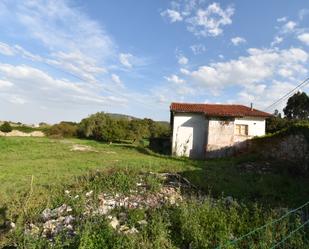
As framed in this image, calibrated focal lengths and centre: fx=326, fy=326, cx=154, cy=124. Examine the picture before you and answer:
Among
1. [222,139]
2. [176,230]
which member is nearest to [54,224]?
[176,230]

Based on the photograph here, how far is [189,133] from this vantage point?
2541 cm

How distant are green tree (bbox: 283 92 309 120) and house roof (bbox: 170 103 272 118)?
2909 cm

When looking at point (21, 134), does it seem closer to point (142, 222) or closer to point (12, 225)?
point (12, 225)

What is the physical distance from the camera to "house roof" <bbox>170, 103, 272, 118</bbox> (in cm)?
2469

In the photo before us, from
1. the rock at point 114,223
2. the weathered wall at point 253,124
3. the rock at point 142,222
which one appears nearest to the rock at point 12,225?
the rock at point 114,223

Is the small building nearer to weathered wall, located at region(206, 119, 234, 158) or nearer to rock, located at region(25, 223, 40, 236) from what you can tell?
weathered wall, located at region(206, 119, 234, 158)

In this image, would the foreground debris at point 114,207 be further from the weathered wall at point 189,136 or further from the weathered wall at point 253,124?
the weathered wall at point 253,124

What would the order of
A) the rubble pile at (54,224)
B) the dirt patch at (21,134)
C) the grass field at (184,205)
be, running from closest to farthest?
the grass field at (184,205), the rubble pile at (54,224), the dirt patch at (21,134)

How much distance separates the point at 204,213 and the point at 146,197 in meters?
1.96

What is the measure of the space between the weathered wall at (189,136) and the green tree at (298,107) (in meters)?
33.1

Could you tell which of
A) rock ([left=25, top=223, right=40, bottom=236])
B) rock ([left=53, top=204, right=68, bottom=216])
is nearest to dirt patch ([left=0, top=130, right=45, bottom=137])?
rock ([left=53, top=204, right=68, bottom=216])

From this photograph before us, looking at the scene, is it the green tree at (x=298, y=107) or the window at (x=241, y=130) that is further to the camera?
the green tree at (x=298, y=107)

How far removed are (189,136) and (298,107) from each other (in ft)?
118

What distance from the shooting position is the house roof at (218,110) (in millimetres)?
24688
